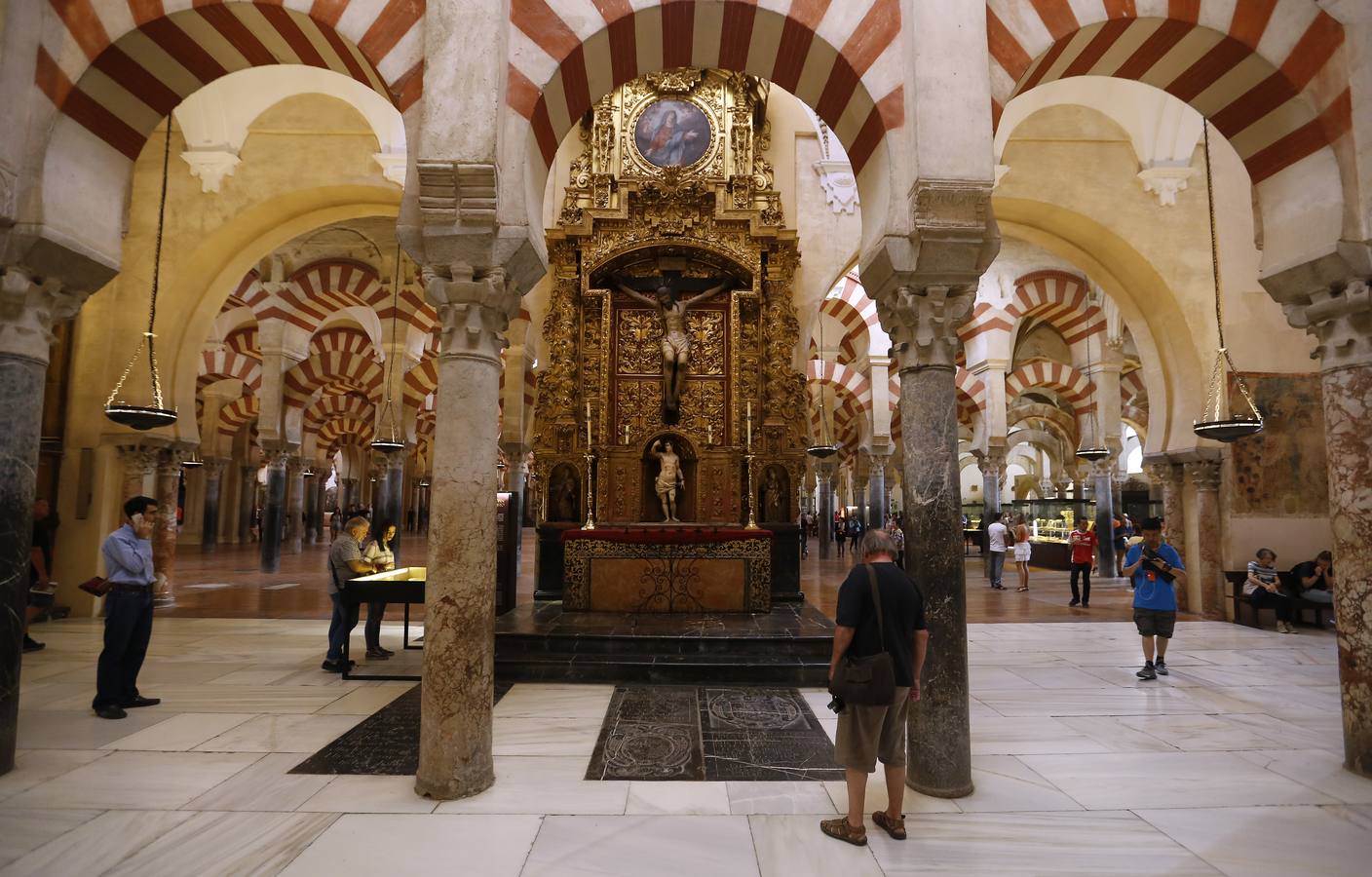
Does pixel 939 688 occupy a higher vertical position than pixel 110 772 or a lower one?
higher

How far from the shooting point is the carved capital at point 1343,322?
370cm

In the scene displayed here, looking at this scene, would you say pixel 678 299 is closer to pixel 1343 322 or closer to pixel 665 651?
pixel 665 651

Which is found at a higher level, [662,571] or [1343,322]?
[1343,322]

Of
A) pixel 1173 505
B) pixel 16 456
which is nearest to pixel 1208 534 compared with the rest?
pixel 1173 505

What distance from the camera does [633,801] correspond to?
3.27m

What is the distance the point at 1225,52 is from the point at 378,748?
5695 millimetres

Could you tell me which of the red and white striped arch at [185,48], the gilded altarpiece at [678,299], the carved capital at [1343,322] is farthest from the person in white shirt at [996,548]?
the red and white striped arch at [185,48]

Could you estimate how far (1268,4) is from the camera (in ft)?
12.7

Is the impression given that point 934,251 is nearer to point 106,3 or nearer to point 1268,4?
point 1268,4

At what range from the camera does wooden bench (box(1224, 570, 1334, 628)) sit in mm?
7816

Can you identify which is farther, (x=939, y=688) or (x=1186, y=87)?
(x=1186, y=87)

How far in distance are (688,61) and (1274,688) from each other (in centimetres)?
571

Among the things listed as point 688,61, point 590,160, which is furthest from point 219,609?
point 688,61

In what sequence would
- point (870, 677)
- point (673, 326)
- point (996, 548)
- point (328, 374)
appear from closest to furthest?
point (870, 677) < point (673, 326) < point (996, 548) < point (328, 374)
